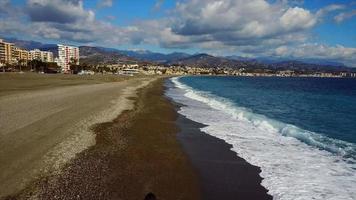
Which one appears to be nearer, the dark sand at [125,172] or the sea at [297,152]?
the dark sand at [125,172]

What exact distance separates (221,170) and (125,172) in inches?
132

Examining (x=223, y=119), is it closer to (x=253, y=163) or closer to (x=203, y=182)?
(x=253, y=163)

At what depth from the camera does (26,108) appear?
23.7 m

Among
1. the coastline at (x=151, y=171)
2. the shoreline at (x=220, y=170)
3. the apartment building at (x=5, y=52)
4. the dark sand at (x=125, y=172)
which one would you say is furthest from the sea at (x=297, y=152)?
the apartment building at (x=5, y=52)

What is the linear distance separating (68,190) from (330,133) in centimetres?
1675

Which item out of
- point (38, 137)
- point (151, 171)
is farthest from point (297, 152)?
point (38, 137)

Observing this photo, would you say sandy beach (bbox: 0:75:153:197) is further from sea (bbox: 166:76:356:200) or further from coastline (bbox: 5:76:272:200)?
sea (bbox: 166:76:356:200)

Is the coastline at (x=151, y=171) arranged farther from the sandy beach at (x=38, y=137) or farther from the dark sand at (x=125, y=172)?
the sandy beach at (x=38, y=137)

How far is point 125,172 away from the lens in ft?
39.5

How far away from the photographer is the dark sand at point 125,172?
998 centimetres

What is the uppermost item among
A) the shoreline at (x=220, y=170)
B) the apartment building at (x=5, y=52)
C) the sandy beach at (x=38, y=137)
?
the apartment building at (x=5, y=52)

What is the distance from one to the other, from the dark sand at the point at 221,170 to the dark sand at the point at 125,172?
1.37ft

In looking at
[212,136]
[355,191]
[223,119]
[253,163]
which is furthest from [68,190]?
[223,119]

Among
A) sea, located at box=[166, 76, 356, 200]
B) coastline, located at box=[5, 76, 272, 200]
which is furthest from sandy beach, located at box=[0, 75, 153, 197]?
sea, located at box=[166, 76, 356, 200]
